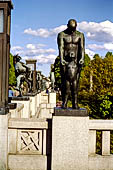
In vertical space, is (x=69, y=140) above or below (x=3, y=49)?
below

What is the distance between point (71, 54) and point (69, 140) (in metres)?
1.93

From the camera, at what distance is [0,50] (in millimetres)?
5227

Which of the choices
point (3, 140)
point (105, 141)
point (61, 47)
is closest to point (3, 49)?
point (61, 47)

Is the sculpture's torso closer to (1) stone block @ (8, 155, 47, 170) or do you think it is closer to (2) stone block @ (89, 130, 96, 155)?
(2) stone block @ (89, 130, 96, 155)

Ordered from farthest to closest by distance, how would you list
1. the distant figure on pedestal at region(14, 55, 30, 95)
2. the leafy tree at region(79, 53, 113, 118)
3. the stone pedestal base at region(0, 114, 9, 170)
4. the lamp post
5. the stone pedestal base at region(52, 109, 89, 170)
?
the leafy tree at region(79, 53, 113, 118) < the distant figure on pedestal at region(14, 55, 30, 95) < the lamp post < the stone pedestal base at region(0, 114, 9, 170) < the stone pedestal base at region(52, 109, 89, 170)

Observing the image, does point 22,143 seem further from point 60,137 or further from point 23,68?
point 23,68

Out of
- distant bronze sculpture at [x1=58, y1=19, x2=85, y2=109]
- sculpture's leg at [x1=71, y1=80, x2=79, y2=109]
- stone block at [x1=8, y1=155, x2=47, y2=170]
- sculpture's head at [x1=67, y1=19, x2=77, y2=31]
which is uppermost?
sculpture's head at [x1=67, y1=19, x2=77, y2=31]

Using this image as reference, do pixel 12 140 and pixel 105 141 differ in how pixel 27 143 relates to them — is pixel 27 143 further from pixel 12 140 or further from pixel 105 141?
pixel 105 141

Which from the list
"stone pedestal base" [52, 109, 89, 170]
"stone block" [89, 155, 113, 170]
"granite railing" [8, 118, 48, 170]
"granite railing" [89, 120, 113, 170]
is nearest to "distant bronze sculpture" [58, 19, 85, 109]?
"stone pedestal base" [52, 109, 89, 170]

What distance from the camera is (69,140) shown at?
16.4 feet

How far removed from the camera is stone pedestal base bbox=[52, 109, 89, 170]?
4980mm

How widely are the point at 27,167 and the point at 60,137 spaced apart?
1.07 meters

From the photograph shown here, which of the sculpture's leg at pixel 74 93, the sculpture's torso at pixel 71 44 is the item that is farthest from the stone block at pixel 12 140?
the sculpture's torso at pixel 71 44

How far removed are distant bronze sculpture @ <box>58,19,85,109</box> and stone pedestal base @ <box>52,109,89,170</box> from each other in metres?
0.31
